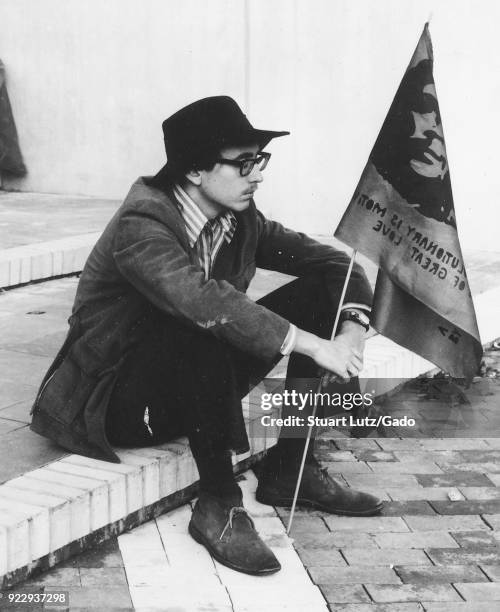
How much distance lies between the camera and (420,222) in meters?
3.22

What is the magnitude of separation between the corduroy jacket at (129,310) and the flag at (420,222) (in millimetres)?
459

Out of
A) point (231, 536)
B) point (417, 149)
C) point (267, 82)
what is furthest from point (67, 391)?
Result: point (267, 82)

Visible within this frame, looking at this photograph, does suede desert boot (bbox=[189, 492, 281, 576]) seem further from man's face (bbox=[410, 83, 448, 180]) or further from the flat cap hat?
man's face (bbox=[410, 83, 448, 180])

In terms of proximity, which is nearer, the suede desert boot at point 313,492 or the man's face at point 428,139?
the man's face at point 428,139

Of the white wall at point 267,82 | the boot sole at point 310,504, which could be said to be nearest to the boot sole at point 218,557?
the boot sole at point 310,504

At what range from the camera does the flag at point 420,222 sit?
318 centimetres

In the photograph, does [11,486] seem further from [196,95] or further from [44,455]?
[196,95]

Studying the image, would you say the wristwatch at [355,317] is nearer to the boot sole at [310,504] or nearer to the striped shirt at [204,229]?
the striped shirt at [204,229]

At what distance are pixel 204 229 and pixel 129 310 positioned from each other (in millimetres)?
401

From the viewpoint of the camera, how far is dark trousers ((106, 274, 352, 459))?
2996 millimetres

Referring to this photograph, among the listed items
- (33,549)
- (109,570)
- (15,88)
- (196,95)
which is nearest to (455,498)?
(109,570)

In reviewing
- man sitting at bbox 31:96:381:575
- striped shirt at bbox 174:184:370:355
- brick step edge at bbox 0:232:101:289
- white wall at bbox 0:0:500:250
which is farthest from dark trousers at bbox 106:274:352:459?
white wall at bbox 0:0:500:250

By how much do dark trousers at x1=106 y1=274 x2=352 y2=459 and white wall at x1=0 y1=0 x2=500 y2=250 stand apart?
423 centimetres

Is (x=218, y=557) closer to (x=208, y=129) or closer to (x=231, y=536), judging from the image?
(x=231, y=536)
